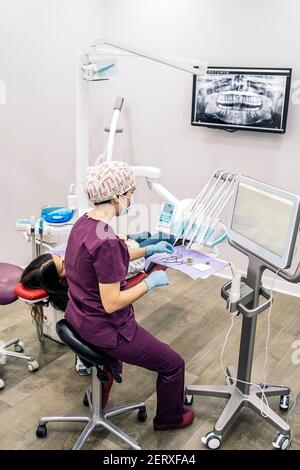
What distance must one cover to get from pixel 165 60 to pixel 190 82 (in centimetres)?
123

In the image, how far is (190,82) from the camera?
377 cm

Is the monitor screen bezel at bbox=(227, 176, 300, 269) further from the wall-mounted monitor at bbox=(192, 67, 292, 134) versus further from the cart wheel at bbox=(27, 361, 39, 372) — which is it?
the wall-mounted monitor at bbox=(192, 67, 292, 134)

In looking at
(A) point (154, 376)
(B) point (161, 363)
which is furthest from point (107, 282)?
(A) point (154, 376)

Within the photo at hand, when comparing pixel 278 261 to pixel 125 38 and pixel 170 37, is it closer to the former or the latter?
pixel 170 37

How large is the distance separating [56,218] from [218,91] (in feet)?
5.14

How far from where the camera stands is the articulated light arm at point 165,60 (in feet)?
8.43

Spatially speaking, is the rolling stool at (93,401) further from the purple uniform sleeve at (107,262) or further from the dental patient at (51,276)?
the dental patient at (51,276)

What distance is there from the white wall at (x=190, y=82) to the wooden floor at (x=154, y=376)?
67 cm

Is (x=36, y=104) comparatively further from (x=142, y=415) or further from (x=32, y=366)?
(x=142, y=415)

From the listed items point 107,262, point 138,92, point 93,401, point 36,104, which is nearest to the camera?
point 107,262
